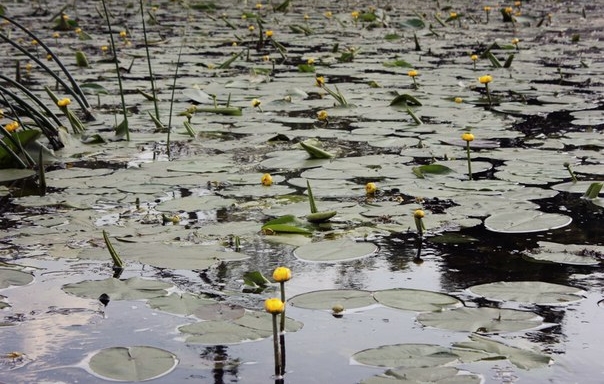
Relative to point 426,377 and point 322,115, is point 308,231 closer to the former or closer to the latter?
point 426,377

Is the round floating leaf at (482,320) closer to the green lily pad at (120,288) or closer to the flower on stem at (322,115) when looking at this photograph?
the green lily pad at (120,288)

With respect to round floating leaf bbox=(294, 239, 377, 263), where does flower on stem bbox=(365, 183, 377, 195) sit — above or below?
above

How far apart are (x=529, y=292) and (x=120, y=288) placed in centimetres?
86

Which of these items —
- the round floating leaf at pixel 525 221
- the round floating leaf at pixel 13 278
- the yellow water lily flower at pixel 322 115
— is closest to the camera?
the round floating leaf at pixel 13 278

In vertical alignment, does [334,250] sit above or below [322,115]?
below

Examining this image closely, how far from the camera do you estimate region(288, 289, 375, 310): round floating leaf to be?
73.4 inches

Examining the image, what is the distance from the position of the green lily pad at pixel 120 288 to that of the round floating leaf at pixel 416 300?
1.52 ft

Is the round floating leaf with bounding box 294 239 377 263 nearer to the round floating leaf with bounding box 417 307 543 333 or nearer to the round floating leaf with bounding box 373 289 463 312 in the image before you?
the round floating leaf with bounding box 373 289 463 312

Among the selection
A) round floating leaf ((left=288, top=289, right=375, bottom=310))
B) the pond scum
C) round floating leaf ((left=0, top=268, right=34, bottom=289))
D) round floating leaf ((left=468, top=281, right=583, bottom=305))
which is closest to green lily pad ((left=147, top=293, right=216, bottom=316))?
the pond scum

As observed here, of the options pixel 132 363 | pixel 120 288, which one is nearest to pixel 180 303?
pixel 120 288

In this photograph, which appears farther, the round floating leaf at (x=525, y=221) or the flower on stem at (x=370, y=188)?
the flower on stem at (x=370, y=188)

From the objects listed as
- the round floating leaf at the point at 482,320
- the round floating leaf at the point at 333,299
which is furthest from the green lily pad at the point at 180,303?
the round floating leaf at the point at 482,320

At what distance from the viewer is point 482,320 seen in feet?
5.75

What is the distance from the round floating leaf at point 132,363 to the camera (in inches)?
61.5
